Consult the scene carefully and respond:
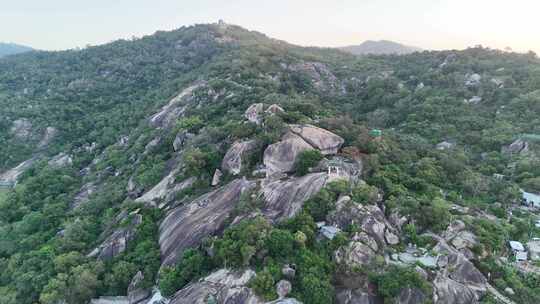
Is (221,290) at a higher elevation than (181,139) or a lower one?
lower

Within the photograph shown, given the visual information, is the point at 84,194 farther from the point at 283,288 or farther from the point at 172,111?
the point at 283,288

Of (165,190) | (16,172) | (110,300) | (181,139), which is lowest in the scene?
(16,172)

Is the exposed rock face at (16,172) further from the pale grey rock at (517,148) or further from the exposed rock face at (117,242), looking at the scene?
the pale grey rock at (517,148)

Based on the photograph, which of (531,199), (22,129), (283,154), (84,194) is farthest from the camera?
(22,129)

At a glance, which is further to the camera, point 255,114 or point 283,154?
point 255,114

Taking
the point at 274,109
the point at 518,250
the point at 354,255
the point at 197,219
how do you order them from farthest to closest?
the point at 274,109 → the point at 197,219 → the point at 518,250 → the point at 354,255

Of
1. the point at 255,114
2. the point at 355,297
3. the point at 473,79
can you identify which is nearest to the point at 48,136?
the point at 255,114

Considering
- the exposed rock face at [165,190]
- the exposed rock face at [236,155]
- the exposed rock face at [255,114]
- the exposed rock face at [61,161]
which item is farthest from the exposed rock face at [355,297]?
the exposed rock face at [61,161]

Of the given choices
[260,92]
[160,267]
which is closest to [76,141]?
[260,92]
